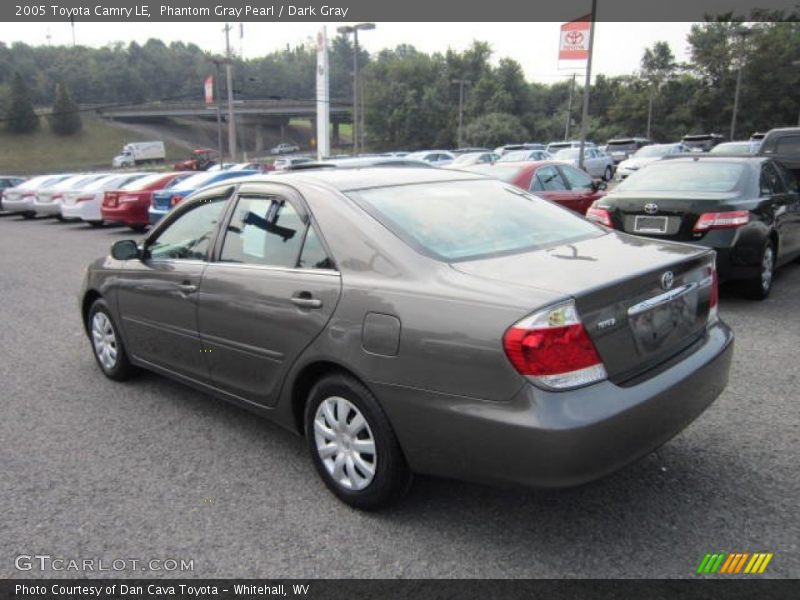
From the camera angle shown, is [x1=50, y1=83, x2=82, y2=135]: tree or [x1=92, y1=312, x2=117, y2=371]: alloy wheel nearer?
[x1=92, y1=312, x2=117, y2=371]: alloy wheel

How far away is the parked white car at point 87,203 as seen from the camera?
56.2 ft

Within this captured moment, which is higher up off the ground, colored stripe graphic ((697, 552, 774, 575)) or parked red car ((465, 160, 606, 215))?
parked red car ((465, 160, 606, 215))

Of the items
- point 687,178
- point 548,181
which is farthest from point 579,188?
point 687,178

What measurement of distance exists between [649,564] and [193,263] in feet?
9.62

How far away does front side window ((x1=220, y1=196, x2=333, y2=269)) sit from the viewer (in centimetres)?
329

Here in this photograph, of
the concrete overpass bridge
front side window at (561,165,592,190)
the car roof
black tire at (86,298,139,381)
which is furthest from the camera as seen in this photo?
the concrete overpass bridge

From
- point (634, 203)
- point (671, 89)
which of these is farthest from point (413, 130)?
point (634, 203)

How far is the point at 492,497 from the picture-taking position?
3186 millimetres

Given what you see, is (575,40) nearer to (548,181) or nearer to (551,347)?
(548,181)

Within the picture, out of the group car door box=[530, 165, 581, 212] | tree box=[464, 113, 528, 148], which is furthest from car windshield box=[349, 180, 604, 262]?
tree box=[464, 113, 528, 148]

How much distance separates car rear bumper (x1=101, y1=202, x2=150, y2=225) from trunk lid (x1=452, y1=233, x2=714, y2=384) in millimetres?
14037

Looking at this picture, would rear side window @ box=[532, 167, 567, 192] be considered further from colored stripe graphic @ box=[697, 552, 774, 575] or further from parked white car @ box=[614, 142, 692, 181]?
parked white car @ box=[614, 142, 692, 181]

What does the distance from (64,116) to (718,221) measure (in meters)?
97.3

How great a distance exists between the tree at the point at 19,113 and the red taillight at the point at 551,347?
9954 centimetres
